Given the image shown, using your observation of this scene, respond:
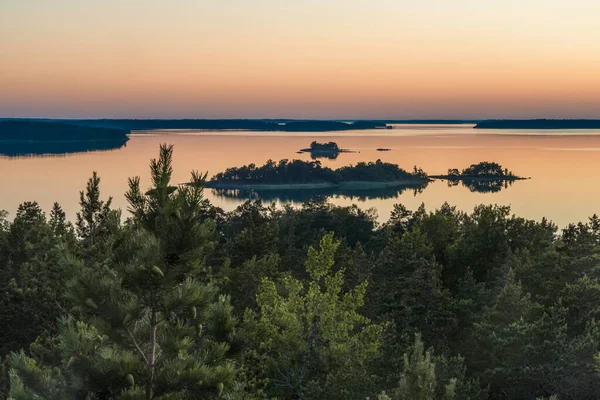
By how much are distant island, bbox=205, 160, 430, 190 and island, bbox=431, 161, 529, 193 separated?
865cm

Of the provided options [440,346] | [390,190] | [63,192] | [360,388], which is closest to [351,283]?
[440,346]

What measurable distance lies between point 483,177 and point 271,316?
477 feet

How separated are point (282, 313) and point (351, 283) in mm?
19374

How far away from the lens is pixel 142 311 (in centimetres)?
912

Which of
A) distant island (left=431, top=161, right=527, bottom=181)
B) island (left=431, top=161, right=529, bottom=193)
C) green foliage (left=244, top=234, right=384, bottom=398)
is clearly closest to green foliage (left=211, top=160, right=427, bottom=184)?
island (left=431, top=161, right=529, bottom=193)

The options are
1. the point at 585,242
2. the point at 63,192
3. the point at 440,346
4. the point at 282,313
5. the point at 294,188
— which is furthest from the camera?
the point at 294,188

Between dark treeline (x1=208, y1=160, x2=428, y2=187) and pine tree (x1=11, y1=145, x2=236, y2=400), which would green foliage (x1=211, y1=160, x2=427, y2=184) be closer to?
dark treeline (x1=208, y1=160, x2=428, y2=187)

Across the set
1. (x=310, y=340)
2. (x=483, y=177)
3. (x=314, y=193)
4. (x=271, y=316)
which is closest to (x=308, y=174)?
(x=314, y=193)

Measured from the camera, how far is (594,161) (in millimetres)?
174125

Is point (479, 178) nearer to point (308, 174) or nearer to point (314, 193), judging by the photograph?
point (314, 193)

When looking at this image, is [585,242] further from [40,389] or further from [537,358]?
[40,389]

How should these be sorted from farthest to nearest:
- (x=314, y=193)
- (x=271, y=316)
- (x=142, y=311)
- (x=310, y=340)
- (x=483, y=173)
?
(x=483, y=173) → (x=314, y=193) → (x=271, y=316) → (x=310, y=340) → (x=142, y=311)

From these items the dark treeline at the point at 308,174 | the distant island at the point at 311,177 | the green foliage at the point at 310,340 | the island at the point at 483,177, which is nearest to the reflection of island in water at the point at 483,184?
the island at the point at 483,177

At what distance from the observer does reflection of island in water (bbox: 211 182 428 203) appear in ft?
455
